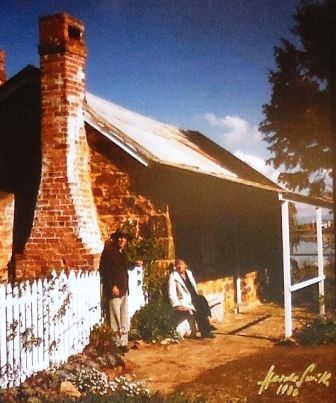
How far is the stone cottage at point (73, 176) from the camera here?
661cm

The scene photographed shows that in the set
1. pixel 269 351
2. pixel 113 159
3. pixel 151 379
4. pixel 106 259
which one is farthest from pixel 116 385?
pixel 113 159

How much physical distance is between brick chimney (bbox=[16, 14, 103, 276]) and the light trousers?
54 centimetres

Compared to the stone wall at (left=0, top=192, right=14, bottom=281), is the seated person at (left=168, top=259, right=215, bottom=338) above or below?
below

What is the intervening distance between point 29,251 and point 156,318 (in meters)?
1.86

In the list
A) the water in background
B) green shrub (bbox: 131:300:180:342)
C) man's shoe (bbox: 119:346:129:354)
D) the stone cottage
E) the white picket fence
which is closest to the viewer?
the white picket fence

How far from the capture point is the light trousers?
249 inches

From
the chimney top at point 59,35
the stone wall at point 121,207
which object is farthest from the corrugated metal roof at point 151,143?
the chimney top at point 59,35

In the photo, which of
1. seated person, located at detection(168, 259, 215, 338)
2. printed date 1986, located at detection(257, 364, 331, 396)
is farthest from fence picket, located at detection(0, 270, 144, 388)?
printed date 1986, located at detection(257, 364, 331, 396)

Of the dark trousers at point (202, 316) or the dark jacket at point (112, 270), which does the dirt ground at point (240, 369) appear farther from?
the dark jacket at point (112, 270)

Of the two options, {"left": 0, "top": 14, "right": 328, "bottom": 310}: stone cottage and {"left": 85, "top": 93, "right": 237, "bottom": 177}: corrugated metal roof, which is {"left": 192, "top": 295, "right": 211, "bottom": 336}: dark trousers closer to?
{"left": 0, "top": 14, "right": 328, "bottom": 310}: stone cottage

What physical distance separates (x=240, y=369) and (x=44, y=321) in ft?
6.95

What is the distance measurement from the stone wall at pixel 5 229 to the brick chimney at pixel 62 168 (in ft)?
0.69

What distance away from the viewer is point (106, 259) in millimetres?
6324

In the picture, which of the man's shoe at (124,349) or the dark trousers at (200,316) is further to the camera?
the dark trousers at (200,316)
